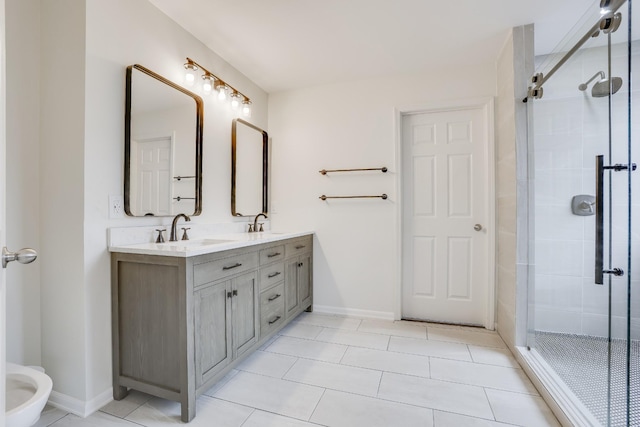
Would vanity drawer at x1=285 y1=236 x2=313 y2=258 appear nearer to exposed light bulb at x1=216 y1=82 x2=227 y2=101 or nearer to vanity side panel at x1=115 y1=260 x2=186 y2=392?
vanity side panel at x1=115 y1=260 x2=186 y2=392

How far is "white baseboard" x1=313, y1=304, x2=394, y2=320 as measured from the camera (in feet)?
9.62

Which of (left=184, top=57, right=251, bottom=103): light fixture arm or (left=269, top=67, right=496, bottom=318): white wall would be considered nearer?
(left=184, top=57, right=251, bottom=103): light fixture arm

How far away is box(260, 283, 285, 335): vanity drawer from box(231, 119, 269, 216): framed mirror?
2.66ft

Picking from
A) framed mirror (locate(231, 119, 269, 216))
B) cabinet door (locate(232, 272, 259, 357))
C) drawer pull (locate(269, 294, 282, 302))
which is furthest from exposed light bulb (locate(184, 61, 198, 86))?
drawer pull (locate(269, 294, 282, 302))

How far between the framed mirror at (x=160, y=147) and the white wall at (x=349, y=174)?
3.71 ft

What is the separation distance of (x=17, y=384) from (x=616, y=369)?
2.75 metres

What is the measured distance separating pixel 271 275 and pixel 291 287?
41 cm

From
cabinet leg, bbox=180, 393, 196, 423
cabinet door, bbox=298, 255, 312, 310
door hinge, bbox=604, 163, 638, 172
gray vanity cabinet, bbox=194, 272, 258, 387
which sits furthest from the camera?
cabinet door, bbox=298, 255, 312, 310

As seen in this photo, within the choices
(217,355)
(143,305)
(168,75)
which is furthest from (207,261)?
(168,75)

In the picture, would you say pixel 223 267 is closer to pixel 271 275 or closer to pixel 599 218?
pixel 271 275

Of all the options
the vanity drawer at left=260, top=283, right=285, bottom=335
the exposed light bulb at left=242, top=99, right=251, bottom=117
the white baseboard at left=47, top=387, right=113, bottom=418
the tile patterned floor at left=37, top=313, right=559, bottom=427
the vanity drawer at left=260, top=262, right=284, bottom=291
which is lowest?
the tile patterned floor at left=37, top=313, right=559, bottom=427

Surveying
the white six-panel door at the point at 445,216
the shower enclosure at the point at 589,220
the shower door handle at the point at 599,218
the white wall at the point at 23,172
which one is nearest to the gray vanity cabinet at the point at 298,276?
the white six-panel door at the point at 445,216

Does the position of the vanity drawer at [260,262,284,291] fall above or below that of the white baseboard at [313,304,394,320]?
above

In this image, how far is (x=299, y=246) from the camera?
9.22ft
